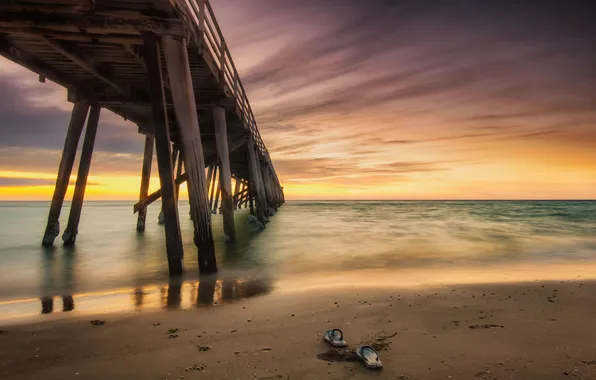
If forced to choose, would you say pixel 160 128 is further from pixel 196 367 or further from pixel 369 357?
pixel 369 357

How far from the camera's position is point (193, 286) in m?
5.56

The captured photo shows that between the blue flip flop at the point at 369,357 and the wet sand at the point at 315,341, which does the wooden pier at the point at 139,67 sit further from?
the blue flip flop at the point at 369,357

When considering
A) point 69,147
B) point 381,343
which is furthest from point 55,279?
point 381,343

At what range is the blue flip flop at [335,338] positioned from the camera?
295 centimetres

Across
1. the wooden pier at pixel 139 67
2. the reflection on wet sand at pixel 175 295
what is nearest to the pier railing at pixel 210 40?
the wooden pier at pixel 139 67

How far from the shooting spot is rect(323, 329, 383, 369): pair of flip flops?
8.34 ft

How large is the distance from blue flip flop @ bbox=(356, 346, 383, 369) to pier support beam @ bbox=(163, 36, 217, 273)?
12.8 feet

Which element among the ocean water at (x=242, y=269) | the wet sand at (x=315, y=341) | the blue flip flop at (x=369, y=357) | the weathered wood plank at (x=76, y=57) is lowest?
the ocean water at (x=242, y=269)

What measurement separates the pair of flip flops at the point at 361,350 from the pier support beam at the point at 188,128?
3479 mm

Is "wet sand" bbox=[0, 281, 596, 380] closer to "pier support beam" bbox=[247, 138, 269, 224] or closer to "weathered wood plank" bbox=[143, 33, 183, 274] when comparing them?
"weathered wood plank" bbox=[143, 33, 183, 274]

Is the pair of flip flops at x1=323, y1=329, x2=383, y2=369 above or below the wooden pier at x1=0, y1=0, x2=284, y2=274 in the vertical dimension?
below

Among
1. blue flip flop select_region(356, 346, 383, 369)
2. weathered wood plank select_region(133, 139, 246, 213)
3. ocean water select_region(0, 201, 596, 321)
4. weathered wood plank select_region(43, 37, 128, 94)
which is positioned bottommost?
ocean water select_region(0, 201, 596, 321)

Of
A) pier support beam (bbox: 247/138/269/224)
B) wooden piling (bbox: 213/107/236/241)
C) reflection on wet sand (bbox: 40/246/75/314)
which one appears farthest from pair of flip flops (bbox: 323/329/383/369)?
pier support beam (bbox: 247/138/269/224)

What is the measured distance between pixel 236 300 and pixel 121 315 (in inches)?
55.0
